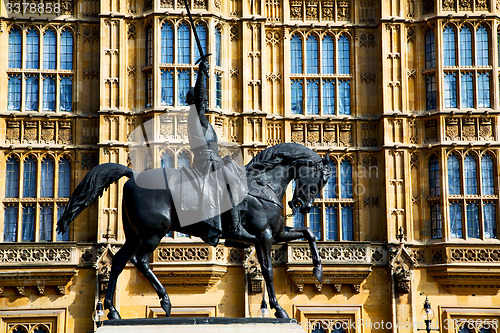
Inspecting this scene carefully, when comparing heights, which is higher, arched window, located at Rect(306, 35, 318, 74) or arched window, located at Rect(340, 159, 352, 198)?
arched window, located at Rect(306, 35, 318, 74)

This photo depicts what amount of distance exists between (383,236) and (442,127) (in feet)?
12.4

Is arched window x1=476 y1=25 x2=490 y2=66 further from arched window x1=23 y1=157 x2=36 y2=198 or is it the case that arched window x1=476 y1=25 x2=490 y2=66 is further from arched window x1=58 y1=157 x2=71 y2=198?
arched window x1=23 y1=157 x2=36 y2=198

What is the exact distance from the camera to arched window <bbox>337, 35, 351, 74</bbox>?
95.2ft

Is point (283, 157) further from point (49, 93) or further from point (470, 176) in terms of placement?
point (49, 93)

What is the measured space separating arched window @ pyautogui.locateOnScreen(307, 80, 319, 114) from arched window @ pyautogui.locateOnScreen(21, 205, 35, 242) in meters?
9.03

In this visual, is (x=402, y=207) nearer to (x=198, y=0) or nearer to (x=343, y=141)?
(x=343, y=141)

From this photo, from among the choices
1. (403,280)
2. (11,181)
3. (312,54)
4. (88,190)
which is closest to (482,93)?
(312,54)

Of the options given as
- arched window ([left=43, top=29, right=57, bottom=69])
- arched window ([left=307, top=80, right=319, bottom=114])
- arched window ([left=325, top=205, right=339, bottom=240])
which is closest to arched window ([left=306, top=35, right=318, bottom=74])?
arched window ([left=307, top=80, right=319, bottom=114])

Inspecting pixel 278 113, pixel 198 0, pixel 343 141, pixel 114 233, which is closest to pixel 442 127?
pixel 343 141

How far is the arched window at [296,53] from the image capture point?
28953 millimetres

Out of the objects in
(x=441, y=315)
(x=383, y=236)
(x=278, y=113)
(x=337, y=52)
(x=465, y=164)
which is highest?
(x=337, y=52)

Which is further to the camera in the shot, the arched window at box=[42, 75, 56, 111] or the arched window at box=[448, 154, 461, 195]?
the arched window at box=[42, 75, 56, 111]

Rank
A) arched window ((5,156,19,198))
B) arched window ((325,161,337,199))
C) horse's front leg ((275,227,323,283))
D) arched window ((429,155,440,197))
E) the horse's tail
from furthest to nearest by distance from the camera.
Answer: arched window ((325,161,337,199))
arched window ((429,155,440,197))
arched window ((5,156,19,198))
horse's front leg ((275,227,323,283))
the horse's tail

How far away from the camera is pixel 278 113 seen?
2869 centimetres
